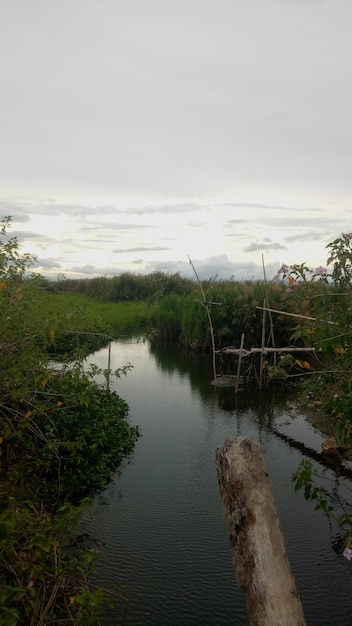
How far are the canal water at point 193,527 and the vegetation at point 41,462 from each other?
409 mm

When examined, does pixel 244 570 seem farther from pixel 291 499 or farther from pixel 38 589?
pixel 291 499

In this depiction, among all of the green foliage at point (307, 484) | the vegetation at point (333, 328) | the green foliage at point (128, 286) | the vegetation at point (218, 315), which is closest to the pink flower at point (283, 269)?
the vegetation at point (333, 328)

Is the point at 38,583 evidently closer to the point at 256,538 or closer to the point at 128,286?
the point at 256,538

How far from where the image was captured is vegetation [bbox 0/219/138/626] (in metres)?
3.75

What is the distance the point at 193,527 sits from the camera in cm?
617

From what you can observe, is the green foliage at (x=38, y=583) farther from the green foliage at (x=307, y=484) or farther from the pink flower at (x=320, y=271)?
the pink flower at (x=320, y=271)

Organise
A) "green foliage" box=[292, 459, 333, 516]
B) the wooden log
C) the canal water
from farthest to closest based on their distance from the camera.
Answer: the canal water → "green foliage" box=[292, 459, 333, 516] → the wooden log

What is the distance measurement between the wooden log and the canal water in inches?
75.7

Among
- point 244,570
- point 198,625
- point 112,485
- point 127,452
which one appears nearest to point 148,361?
point 127,452

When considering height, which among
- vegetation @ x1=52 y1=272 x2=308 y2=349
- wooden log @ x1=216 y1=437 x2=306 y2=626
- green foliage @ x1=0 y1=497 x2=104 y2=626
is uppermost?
vegetation @ x1=52 y1=272 x2=308 y2=349

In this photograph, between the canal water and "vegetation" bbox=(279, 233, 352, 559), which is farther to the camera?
the canal water

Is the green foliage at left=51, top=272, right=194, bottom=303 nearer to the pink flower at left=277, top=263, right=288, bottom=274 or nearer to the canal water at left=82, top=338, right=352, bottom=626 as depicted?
the canal water at left=82, top=338, right=352, bottom=626

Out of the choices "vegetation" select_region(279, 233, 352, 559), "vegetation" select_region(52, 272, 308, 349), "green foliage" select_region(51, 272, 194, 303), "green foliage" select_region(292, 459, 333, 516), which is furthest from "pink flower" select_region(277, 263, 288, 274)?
"green foliage" select_region(51, 272, 194, 303)

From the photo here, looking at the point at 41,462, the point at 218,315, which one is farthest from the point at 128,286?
the point at 41,462
